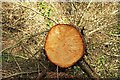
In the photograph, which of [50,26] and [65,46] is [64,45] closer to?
[65,46]

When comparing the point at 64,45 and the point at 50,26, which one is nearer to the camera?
the point at 64,45

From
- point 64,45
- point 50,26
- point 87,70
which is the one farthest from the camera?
point 50,26

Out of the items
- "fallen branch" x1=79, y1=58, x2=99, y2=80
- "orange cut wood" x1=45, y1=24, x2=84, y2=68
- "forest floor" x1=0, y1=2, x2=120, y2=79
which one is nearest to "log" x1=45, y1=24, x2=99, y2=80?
"orange cut wood" x1=45, y1=24, x2=84, y2=68

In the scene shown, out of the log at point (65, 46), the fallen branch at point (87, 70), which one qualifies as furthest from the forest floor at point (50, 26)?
the log at point (65, 46)

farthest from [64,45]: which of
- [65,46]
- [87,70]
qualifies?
[87,70]

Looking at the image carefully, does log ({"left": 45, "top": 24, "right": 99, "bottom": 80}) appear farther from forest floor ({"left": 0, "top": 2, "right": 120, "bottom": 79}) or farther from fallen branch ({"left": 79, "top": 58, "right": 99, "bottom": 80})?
forest floor ({"left": 0, "top": 2, "right": 120, "bottom": 79})

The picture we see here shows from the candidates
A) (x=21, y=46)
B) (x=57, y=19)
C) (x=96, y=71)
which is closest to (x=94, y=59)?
(x=96, y=71)

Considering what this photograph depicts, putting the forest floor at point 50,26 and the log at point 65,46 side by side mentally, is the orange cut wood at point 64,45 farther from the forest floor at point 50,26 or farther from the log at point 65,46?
the forest floor at point 50,26
